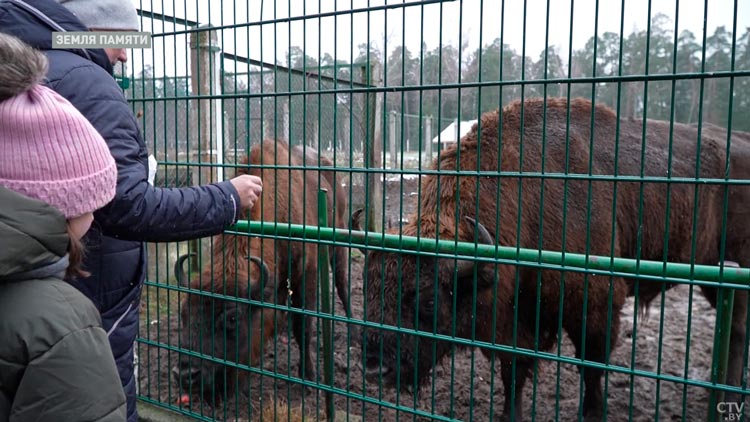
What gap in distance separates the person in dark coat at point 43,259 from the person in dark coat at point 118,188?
0.46m

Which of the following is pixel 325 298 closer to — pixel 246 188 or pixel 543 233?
pixel 246 188

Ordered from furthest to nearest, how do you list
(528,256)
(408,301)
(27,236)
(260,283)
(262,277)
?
(260,283)
(262,277)
(408,301)
(528,256)
(27,236)

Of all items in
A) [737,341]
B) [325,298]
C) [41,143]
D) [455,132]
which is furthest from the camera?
[737,341]

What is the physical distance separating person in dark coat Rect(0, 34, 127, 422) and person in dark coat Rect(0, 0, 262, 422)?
46 cm

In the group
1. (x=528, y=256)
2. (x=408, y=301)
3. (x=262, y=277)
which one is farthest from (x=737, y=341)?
(x=262, y=277)

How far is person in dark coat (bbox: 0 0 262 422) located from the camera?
200 cm

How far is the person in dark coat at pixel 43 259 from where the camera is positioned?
1.30 metres

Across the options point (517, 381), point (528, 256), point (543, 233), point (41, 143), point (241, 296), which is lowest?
point (517, 381)

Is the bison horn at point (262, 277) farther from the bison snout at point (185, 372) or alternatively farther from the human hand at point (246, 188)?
the human hand at point (246, 188)

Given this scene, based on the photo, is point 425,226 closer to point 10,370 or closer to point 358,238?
point 358,238

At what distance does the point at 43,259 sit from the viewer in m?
1.33

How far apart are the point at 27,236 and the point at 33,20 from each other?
1118 mm

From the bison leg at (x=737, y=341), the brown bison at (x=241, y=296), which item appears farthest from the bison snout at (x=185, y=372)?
the bison leg at (x=737, y=341)

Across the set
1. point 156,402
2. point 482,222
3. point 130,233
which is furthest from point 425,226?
point 130,233
